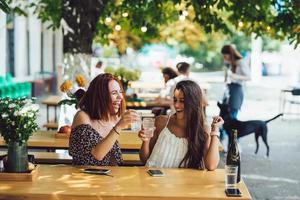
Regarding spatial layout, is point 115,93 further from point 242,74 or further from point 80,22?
point 242,74

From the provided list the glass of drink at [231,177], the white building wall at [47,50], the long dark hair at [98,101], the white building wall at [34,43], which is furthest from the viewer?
the white building wall at [47,50]

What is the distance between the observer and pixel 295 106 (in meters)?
18.0

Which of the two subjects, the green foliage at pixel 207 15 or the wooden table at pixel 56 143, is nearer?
the wooden table at pixel 56 143

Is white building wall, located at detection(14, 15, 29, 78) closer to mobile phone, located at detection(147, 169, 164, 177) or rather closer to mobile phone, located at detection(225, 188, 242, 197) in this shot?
mobile phone, located at detection(147, 169, 164, 177)

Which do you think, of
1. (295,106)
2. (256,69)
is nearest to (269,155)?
(295,106)

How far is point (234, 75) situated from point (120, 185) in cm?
607

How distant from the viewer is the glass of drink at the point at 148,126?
12.6 feet

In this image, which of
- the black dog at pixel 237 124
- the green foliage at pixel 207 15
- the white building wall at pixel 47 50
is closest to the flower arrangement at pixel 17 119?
the green foliage at pixel 207 15

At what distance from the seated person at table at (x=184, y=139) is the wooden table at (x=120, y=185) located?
160 millimetres

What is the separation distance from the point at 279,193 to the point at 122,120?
3.79m

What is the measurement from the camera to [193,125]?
4141 mm

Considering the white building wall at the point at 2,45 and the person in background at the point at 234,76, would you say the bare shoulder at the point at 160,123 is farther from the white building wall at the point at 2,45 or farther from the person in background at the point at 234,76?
the white building wall at the point at 2,45

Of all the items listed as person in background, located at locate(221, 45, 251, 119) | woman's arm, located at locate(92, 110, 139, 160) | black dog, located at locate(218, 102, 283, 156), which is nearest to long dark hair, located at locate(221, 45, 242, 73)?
person in background, located at locate(221, 45, 251, 119)

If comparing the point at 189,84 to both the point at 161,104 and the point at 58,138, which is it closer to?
the point at 58,138
